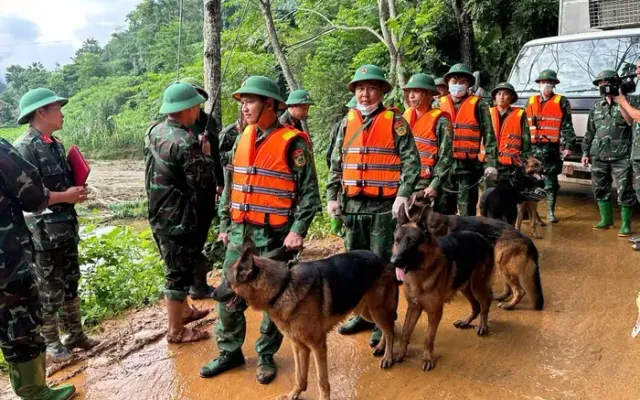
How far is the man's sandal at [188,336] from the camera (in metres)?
4.83

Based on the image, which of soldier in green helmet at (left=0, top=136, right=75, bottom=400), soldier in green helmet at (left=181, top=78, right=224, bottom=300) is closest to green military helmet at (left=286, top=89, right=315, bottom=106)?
soldier in green helmet at (left=181, top=78, right=224, bottom=300)

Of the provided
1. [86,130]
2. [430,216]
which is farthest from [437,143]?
[86,130]

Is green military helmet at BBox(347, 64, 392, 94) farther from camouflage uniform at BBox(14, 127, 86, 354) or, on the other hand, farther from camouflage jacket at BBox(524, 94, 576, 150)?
camouflage jacket at BBox(524, 94, 576, 150)

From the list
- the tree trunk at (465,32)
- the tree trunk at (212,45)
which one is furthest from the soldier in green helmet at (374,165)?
the tree trunk at (465,32)

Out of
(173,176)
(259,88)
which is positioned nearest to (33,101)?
(173,176)

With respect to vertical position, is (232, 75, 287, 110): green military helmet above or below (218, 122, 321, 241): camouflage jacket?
above

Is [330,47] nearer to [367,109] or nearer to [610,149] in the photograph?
[610,149]

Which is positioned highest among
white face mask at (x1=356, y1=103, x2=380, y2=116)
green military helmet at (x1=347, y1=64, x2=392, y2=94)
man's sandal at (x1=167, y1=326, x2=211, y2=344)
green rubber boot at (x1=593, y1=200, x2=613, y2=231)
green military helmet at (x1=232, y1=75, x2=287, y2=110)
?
green military helmet at (x1=347, y1=64, x2=392, y2=94)

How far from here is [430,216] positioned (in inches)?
209

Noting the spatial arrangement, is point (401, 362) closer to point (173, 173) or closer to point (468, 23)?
point (173, 173)

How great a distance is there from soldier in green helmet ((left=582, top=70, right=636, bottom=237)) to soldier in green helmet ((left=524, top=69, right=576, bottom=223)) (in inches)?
16.5

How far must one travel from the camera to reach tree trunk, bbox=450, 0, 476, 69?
14.0 meters

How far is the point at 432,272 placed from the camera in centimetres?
419

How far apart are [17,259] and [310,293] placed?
1971mm
